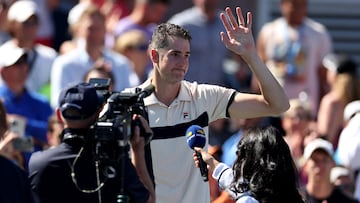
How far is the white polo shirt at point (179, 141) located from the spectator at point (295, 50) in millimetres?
4536

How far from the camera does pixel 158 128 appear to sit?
26.7 feet

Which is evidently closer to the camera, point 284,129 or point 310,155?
point 310,155

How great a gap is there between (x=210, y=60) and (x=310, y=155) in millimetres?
2439

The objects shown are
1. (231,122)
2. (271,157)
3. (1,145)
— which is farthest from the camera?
(231,122)

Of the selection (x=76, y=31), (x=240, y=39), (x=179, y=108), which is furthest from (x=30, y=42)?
(x=240, y=39)

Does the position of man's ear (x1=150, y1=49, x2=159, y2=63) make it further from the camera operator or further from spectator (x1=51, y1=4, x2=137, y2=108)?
spectator (x1=51, y1=4, x2=137, y2=108)

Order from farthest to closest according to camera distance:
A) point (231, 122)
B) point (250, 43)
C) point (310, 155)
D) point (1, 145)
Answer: point (231, 122) < point (310, 155) < point (1, 145) < point (250, 43)

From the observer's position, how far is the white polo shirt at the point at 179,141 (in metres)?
8.14

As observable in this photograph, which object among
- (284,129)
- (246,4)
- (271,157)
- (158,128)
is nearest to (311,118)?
(284,129)

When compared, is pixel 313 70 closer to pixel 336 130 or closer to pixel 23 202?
pixel 336 130

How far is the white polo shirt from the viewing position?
8.14m

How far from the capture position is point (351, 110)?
11.6 m

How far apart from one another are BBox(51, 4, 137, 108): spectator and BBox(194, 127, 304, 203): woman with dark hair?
477 centimetres

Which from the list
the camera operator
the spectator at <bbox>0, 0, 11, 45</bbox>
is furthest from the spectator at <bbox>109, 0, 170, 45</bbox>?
the camera operator
